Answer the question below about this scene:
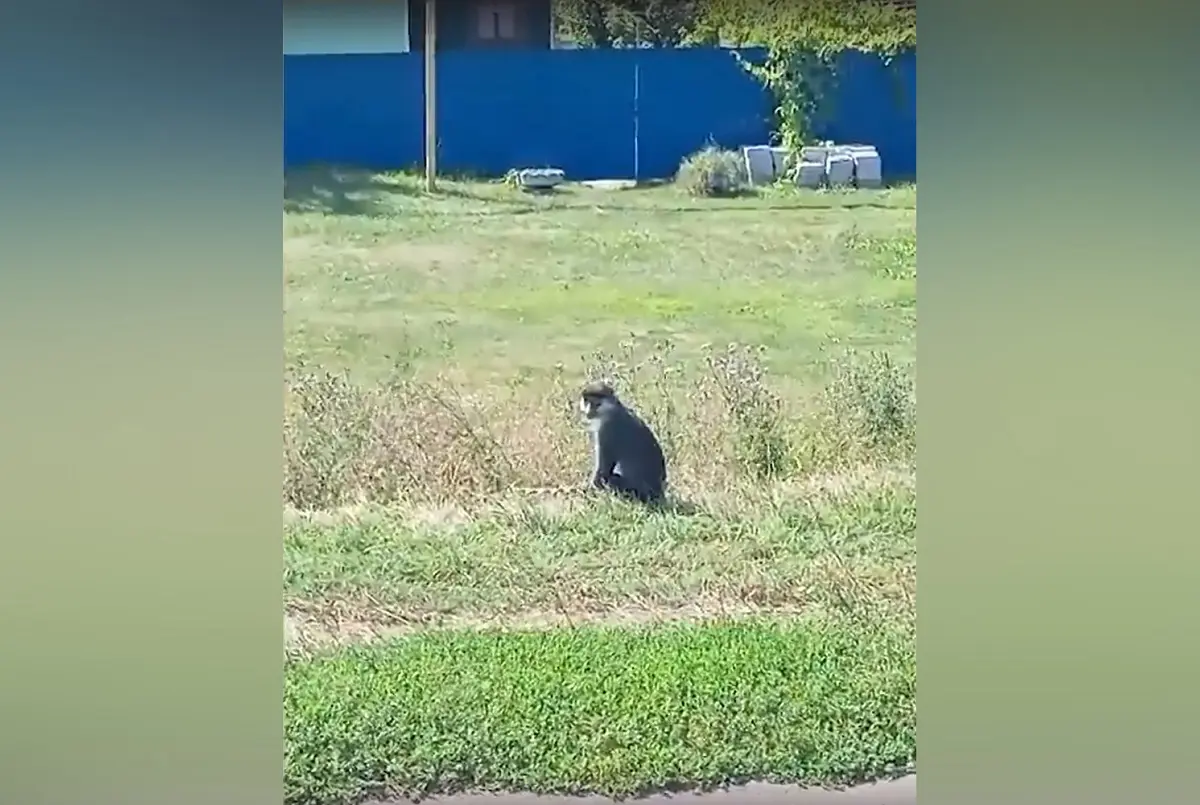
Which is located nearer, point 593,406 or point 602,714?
point 602,714

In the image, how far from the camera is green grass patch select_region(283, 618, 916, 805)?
146 inches

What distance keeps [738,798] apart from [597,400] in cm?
115

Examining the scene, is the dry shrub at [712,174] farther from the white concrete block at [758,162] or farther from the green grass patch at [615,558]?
the green grass patch at [615,558]

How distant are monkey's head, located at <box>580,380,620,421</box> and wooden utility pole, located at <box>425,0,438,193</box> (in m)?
0.70

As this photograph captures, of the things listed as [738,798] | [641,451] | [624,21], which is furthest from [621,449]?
[624,21]

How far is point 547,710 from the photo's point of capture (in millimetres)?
3727

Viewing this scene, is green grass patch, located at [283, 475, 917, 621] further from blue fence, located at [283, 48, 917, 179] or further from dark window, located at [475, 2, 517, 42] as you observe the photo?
dark window, located at [475, 2, 517, 42]

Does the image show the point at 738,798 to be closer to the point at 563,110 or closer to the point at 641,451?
the point at 641,451

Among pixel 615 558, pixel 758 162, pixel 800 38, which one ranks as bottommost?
pixel 615 558

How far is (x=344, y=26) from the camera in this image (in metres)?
3.70
